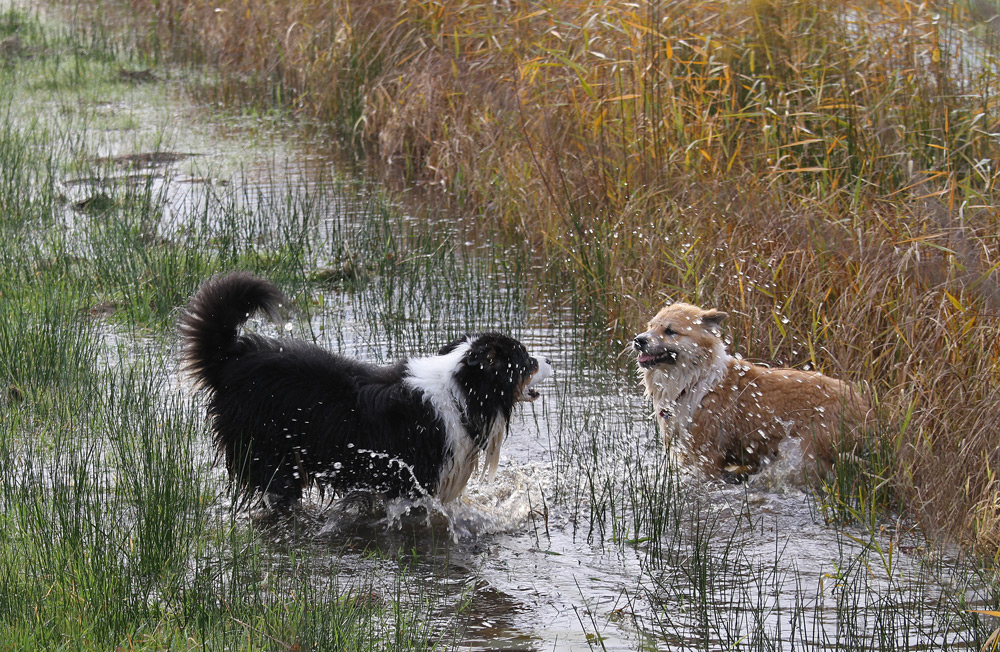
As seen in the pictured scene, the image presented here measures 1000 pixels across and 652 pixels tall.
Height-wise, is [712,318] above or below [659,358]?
above

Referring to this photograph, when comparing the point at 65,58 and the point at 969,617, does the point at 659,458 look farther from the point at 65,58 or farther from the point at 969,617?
→ the point at 65,58

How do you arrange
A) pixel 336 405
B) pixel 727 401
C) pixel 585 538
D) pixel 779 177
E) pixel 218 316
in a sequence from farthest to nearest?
1. pixel 779 177
2. pixel 727 401
3. pixel 585 538
4. pixel 336 405
5. pixel 218 316

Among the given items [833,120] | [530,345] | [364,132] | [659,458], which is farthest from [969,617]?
[364,132]

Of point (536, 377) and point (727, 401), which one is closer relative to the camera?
point (536, 377)

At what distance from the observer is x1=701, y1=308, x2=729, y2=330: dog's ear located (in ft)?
17.0

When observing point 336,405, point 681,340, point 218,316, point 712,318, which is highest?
point 218,316

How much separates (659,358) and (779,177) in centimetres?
197

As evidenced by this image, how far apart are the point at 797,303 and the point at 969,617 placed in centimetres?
268

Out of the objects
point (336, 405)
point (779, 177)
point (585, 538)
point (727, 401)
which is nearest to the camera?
point (336, 405)

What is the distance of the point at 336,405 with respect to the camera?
4559mm

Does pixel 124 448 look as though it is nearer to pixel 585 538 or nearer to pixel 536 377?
pixel 536 377

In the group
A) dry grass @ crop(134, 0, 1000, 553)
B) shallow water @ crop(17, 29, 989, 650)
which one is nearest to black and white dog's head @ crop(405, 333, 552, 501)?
shallow water @ crop(17, 29, 989, 650)

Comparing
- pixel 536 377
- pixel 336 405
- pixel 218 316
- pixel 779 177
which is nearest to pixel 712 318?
pixel 536 377

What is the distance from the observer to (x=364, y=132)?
1073 cm
